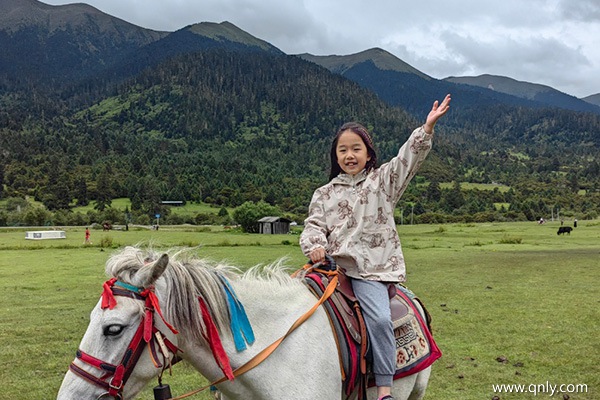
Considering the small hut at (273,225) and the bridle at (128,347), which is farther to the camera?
the small hut at (273,225)

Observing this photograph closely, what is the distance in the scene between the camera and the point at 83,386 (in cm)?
239

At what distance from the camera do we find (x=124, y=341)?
249 centimetres

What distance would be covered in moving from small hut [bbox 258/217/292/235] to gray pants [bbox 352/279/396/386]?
2076 inches

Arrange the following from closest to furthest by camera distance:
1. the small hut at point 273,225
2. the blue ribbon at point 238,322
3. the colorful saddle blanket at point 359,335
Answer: the blue ribbon at point 238,322, the colorful saddle blanket at point 359,335, the small hut at point 273,225

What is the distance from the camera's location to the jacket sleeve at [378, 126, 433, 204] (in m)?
3.37

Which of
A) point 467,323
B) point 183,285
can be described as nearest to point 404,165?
point 183,285

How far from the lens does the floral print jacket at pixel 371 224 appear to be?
3.37m

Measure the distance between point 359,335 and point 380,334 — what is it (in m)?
0.16

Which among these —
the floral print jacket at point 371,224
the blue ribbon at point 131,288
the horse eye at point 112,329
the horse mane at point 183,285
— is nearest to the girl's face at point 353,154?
the floral print jacket at point 371,224

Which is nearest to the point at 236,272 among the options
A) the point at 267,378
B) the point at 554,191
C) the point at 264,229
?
the point at 267,378

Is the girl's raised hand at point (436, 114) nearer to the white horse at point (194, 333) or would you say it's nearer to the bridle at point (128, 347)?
the white horse at point (194, 333)

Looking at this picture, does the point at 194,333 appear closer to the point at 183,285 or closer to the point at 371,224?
→ the point at 183,285

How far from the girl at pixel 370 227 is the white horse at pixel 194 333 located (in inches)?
13.7

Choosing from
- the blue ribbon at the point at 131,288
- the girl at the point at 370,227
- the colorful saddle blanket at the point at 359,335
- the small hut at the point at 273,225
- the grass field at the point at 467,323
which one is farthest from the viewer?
the small hut at the point at 273,225
